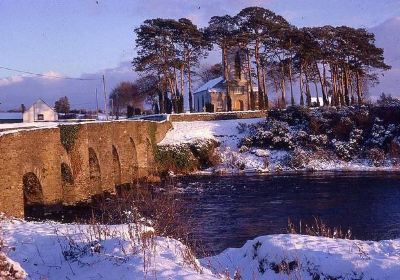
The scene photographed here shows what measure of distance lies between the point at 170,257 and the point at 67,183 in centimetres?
1680

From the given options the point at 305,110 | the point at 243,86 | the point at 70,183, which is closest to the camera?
the point at 70,183

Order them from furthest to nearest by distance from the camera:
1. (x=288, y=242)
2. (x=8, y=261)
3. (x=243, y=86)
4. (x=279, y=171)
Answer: (x=243, y=86)
(x=279, y=171)
(x=288, y=242)
(x=8, y=261)

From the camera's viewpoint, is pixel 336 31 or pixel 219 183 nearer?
pixel 219 183

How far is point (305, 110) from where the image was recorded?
46.9m

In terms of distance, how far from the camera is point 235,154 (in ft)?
139

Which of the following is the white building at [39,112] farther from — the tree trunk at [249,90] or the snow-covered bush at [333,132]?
the snow-covered bush at [333,132]

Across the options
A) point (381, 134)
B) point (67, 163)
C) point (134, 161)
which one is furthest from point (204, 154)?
point (67, 163)

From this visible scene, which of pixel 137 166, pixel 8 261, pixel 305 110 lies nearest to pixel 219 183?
pixel 137 166

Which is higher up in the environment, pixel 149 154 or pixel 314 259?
pixel 149 154

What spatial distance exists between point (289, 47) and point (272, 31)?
2388 mm

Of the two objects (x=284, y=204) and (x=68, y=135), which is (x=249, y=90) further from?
(x=68, y=135)

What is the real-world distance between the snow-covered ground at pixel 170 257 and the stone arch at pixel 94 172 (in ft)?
56.0

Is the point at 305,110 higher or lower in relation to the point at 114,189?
higher

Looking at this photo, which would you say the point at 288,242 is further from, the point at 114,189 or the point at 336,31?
the point at 336,31
